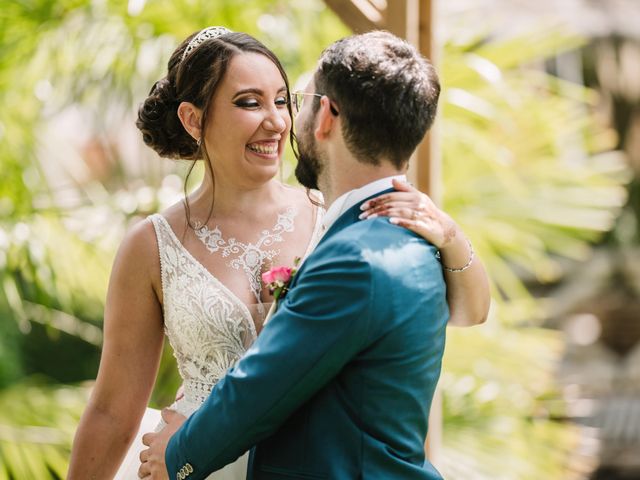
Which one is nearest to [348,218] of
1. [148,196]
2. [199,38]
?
[199,38]

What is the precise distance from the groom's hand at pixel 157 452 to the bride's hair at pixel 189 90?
24.0 inches

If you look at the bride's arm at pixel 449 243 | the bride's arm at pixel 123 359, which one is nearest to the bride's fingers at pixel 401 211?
the bride's arm at pixel 449 243

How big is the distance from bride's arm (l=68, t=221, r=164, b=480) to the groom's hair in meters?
0.84

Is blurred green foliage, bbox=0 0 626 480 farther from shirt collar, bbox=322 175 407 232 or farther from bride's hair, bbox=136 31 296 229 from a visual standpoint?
shirt collar, bbox=322 175 407 232

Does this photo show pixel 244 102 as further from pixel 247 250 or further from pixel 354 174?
pixel 354 174

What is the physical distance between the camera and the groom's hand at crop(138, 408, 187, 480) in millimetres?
2303

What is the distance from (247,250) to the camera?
2.77m

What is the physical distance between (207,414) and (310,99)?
2.32 ft

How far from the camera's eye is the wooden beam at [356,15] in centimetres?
361

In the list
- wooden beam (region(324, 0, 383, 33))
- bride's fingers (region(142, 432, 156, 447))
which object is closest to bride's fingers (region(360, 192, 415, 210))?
bride's fingers (region(142, 432, 156, 447))

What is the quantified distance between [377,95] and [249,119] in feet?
2.15

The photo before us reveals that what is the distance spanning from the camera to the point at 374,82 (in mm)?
2092

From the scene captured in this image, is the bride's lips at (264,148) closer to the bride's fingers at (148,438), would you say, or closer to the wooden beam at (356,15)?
the bride's fingers at (148,438)

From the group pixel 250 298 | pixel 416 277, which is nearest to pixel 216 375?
pixel 250 298
